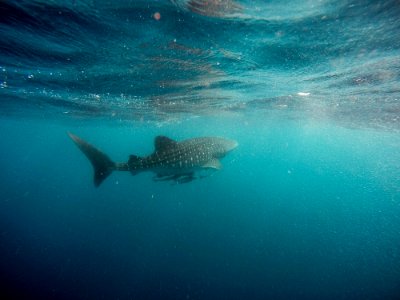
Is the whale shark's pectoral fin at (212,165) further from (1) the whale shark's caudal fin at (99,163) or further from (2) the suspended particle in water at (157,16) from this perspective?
(2) the suspended particle in water at (157,16)

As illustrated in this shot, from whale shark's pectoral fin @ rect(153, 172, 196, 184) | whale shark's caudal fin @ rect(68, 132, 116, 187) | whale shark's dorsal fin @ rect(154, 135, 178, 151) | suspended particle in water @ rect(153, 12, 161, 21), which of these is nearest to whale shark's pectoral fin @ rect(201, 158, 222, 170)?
whale shark's pectoral fin @ rect(153, 172, 196, 184)

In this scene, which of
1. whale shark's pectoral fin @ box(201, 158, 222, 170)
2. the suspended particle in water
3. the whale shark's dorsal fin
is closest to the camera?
the suspended particle in water

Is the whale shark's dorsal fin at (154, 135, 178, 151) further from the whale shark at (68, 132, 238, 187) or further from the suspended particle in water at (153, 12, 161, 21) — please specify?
the suspended particle in water at (153, 12, 161, 21)

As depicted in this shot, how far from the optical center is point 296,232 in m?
24.8

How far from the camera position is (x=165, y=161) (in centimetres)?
1074

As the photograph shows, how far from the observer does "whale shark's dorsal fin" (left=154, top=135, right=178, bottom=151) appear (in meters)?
10.3

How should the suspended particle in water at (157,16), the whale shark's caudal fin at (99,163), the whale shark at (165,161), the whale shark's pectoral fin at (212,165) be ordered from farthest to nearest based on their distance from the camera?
1. the whale shark's pectoral fin at (212,165)
2. the whale shark's caudal fin at (99,163)
3. the whale shark at (165,161)
4. the suspended particle in water at (157,16)

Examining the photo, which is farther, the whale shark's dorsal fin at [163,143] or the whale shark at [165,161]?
the whale shark at [165,161]

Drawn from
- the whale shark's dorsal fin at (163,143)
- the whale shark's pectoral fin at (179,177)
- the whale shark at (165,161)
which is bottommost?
the whale shark's pectoral fin at (179,177)

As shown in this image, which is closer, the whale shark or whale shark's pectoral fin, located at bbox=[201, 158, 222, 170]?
the whale shark

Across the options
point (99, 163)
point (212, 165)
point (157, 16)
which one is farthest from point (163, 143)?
point (157, 16)

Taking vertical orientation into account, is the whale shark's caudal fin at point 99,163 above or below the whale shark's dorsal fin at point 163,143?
below

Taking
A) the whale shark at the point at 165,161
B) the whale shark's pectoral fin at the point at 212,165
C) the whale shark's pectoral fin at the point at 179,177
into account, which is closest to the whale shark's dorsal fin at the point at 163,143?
the whale shark at the point at 165,161

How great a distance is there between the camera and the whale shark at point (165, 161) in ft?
34.6
